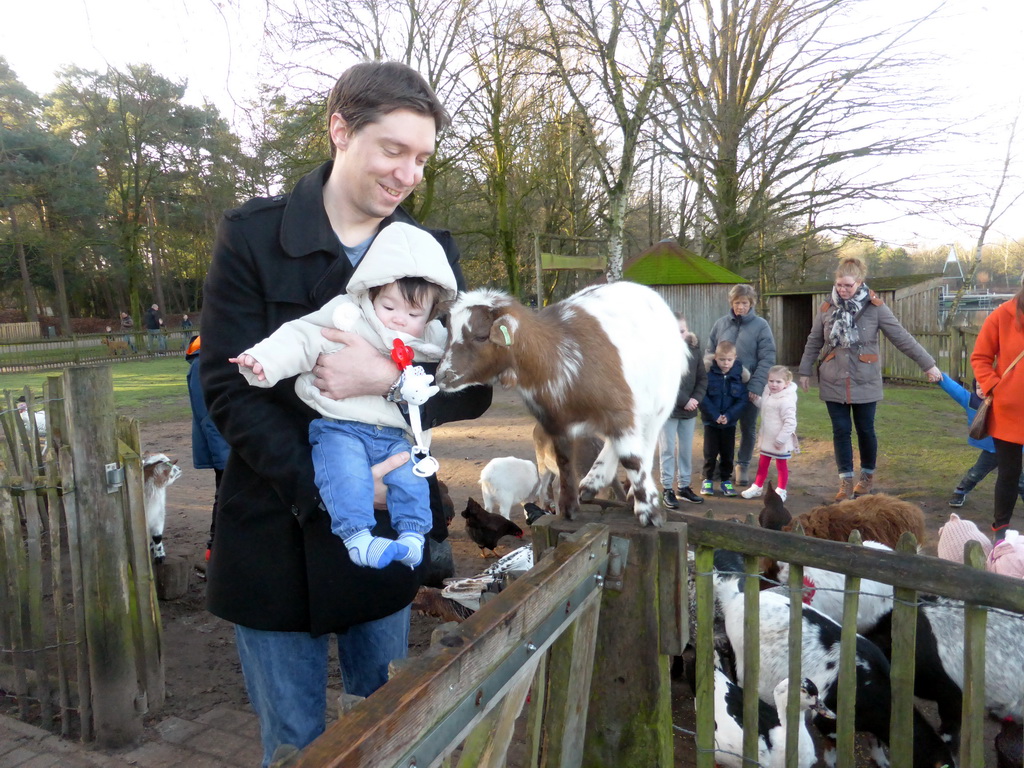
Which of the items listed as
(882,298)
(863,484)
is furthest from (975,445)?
(882,298)

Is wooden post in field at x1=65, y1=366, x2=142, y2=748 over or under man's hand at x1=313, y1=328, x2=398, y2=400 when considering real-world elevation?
under

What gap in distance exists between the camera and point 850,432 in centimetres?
721

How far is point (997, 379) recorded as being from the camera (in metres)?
5.48

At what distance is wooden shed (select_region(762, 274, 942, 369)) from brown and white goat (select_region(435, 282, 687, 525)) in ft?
42.8

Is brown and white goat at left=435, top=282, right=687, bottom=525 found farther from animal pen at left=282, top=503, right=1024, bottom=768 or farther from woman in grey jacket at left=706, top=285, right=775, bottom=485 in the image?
woman in grey jacket at left=706, top=285, right=775, bottom=485

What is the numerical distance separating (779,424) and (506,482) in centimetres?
295

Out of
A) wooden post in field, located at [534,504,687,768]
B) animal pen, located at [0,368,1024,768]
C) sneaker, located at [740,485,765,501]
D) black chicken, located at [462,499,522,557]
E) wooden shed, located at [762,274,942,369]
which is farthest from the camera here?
wooden shed, located at [762,274,942,369]

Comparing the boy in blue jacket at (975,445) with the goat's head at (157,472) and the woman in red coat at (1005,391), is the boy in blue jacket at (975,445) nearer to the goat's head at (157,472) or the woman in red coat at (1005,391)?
the woman in red coat at (1005,391)

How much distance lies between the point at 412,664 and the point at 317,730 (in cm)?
89

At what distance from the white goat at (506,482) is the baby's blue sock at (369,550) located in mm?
5325

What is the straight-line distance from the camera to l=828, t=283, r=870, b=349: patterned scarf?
6.97 metres

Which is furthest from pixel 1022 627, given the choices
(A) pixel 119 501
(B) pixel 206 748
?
(A) pixel 119 501

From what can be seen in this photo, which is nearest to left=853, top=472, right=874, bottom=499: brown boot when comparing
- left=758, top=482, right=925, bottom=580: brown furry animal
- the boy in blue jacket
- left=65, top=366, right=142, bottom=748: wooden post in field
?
the boy in blue jacket

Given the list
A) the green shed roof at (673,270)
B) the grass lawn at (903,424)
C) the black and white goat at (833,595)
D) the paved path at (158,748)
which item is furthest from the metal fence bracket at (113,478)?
the green shed roof at (673,270)
